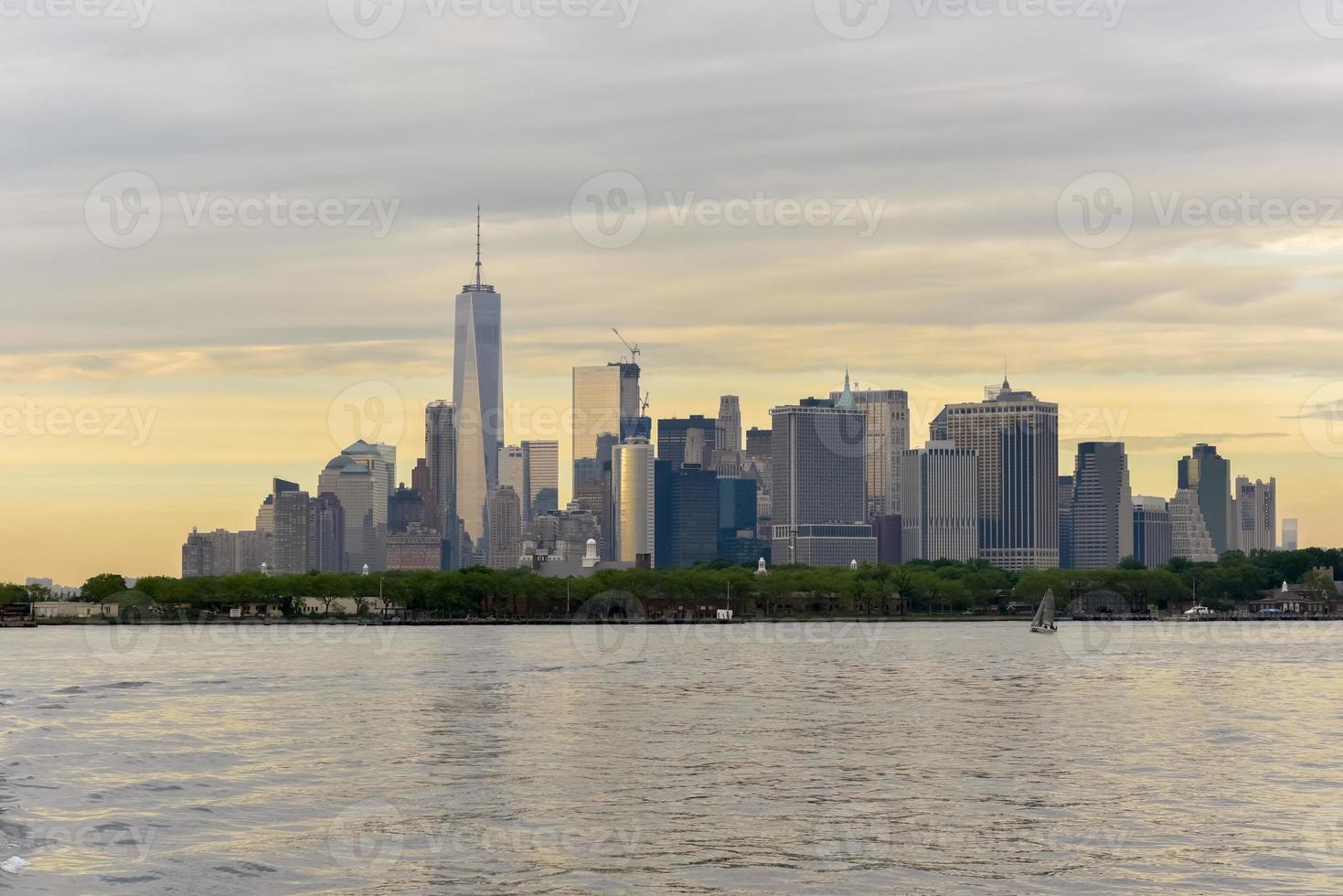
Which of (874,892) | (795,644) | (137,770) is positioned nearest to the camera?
(874,892)

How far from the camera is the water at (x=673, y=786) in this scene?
126 feet

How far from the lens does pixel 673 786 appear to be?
50812mm

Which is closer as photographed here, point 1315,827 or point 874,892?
point 874,892

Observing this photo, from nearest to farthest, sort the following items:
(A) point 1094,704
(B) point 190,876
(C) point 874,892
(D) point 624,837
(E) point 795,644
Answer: (C) point 874,892
(B) point 190,876
(D) point 624,837
(A) point 1094,704
(E) point 795,644

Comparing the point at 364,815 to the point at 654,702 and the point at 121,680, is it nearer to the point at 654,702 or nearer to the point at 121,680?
the point at 654,702

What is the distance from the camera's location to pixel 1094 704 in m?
83.1

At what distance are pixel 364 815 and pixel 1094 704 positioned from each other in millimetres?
46134

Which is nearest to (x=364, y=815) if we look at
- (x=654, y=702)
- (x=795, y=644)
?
(x=654, y=702)

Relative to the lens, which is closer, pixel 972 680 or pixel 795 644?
pixel 972 680

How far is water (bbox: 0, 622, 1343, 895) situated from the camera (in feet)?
126

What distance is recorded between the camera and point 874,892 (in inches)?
1411

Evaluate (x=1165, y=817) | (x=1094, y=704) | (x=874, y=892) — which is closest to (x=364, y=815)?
(x=874, y=892)

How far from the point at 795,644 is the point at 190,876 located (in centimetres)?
14038

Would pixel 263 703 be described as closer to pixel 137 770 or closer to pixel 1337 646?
pixel 137 770
